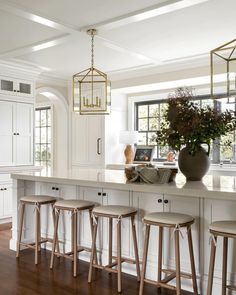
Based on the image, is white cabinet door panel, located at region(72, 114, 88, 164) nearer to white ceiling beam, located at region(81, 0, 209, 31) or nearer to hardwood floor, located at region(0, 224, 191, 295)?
white ceiling beam, located at region(81, 0, 209, 31)

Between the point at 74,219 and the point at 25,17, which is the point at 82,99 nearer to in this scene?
the point at 25,17

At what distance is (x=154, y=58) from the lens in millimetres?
5613

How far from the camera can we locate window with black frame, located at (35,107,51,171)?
8.66 meters

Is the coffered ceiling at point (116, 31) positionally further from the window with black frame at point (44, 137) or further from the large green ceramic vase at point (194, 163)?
the window with black frame at point (44, 137)

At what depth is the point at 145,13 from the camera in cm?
371

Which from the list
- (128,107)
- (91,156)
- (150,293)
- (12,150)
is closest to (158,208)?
(150,293)

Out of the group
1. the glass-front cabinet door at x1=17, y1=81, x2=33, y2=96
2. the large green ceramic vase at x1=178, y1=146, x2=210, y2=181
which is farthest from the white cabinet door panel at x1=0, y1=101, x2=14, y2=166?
the large green ceramic vase at x1=178, y1=146, x2=210, y2=181

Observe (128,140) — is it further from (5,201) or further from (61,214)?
(61,214)

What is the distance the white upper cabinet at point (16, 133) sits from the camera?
5.87 meters

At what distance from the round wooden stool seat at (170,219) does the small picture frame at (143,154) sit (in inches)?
163

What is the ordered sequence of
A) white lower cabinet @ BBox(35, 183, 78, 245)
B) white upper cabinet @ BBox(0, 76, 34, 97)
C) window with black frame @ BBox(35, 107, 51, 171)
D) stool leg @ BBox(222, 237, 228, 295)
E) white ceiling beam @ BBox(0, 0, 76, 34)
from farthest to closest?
1. window with black frame @ BBox(35, 107, 51, 171)
2. white upper cabinet @ BBox(0, 76, 34, 97)
3. white lower cabinet @ BBox(35, 183, 78, 245)
4. white ceiling beam @ BBox(0, 0, 76, 34)
5. stool leg @ BBox(222, 237, 228, 295)

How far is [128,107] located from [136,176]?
449cm

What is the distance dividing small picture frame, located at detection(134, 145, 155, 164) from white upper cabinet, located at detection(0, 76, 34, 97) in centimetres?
240

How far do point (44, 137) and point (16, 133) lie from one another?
2.72 metres
